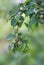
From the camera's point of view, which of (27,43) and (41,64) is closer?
(27,43)

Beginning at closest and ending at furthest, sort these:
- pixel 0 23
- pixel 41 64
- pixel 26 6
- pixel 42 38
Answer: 1. pixel 26 6
2. pixel 41 64
3. pixel 42 38
4. pixel 0 23

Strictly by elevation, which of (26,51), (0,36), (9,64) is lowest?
(26,51)

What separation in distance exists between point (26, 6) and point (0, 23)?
5.65 ft

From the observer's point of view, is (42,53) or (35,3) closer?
(35,3)

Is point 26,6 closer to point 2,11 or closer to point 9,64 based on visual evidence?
point 9,64

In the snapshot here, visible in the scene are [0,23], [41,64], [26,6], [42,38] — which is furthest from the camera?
[0,23]

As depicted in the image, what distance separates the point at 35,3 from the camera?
49.1 inches

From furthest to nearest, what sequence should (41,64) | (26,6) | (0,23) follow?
(0,23)
(41,64)
(26,6)

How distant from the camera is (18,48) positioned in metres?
1.27

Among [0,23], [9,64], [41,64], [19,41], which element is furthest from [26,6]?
[0,23]

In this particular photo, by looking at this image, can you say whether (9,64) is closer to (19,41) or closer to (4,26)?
(4,26)

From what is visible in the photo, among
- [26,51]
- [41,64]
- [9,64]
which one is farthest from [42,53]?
[26,51]

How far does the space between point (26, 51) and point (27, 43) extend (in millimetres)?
41

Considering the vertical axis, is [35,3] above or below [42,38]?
below
